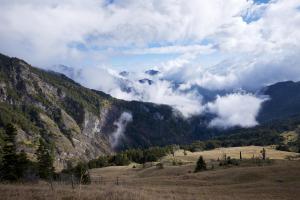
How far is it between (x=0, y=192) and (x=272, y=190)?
31.6 m

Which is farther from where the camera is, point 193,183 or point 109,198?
point 193,183

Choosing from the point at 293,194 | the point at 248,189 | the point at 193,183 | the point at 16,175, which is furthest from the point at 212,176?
the point at 16,175

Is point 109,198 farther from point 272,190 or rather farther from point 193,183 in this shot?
point 193,183

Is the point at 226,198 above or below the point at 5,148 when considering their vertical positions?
below

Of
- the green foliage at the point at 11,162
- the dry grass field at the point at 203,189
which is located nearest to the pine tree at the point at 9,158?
the green foliage at the point at 11,162

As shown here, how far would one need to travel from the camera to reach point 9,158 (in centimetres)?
6488

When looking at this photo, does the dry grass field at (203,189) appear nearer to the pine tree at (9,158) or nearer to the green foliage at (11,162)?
the green foliage at (11,162)

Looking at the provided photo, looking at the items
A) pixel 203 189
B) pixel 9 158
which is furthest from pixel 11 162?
pixel 203 189

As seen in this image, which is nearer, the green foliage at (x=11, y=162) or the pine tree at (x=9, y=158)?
the pine tree at (x=9, y=158)

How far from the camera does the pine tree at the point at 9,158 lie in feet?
207

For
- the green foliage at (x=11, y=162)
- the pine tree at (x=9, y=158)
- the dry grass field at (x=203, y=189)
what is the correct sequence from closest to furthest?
the dry grass field at (x=203, y=189)
the pine tree at (x=9, y=158)
the green foliage at (x=11, y=162)

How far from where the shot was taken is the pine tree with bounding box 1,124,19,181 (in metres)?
63.1

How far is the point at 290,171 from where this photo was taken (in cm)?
6150

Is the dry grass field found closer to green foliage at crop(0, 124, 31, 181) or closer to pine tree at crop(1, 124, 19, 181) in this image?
green foliage at crop(0, 124, 31, 181)
